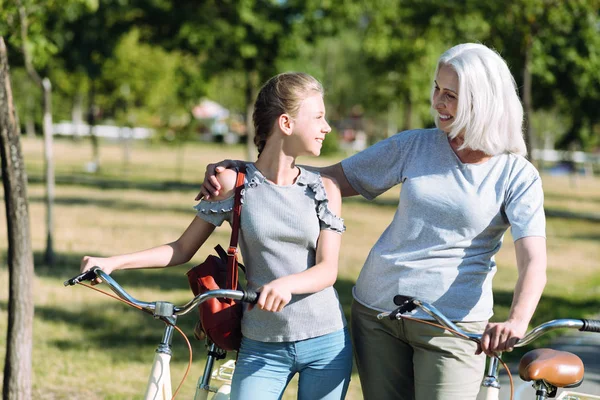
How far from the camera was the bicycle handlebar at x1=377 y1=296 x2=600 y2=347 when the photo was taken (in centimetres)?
277

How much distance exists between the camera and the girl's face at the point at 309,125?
3152mm

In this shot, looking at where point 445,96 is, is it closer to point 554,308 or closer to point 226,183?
point 226,183

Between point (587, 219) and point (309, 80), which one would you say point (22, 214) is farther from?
point (587, 219)

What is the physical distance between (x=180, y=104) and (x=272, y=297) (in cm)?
2658

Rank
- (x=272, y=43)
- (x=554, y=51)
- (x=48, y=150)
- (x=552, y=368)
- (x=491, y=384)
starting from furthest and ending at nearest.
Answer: (x=272, y=43) → (x=554, y=51) → (x=48, y=150) → (x=491, y=384) → (x=552, y=368)

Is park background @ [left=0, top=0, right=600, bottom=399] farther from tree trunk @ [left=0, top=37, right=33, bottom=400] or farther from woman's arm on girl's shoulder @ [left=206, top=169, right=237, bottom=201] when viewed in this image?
tree trunk @ [left=0, top=37, right=33, bottom=400]

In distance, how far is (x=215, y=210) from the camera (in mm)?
3195

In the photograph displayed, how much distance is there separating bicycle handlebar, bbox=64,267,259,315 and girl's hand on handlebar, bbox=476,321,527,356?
68 cm

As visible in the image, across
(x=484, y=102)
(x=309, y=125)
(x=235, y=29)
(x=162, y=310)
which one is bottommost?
(x=162, y=310)

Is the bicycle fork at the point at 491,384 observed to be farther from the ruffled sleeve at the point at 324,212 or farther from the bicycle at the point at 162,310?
the bicycle at the point at 162,310

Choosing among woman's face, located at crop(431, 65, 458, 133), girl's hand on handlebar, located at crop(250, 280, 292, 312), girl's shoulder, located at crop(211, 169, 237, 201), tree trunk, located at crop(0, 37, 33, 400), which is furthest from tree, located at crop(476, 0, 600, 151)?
tree trunk, located at crop(0, 37, 33, 400)

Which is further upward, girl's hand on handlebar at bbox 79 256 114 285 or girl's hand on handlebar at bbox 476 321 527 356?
girl's hand on handlebar at bbox 79 256 114 285

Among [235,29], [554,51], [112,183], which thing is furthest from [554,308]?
[112,183]

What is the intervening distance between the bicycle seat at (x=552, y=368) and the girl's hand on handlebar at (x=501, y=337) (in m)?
0.16
